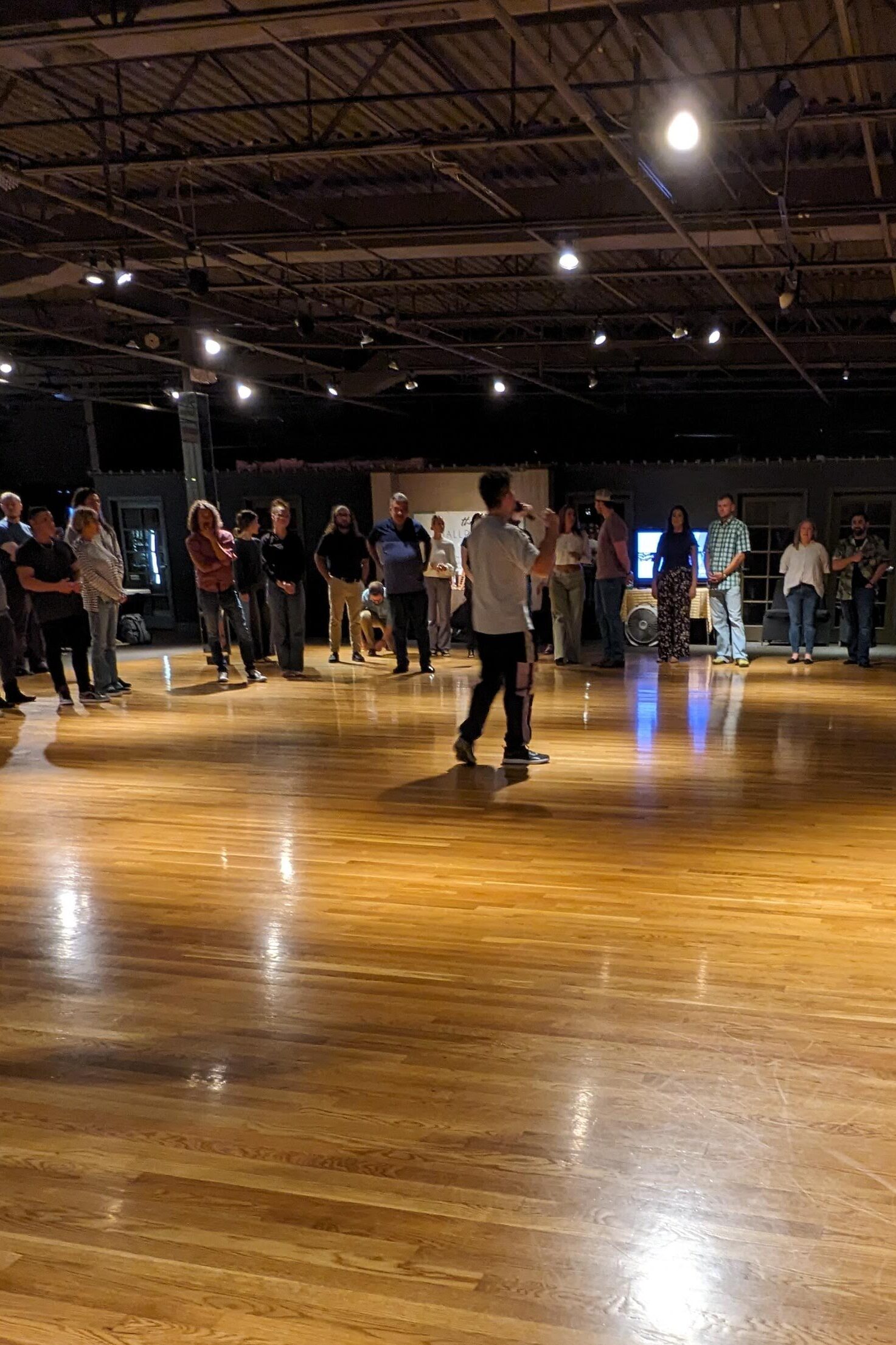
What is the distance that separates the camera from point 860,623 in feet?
31.3

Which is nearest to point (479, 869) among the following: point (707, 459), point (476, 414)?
point (707, 459)

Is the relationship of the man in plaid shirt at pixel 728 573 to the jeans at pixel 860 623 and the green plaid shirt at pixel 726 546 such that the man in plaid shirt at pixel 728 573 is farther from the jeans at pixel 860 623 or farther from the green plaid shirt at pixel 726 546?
A: the jeans at pixel 860 623

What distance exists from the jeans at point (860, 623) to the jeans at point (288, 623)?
17.0 feet

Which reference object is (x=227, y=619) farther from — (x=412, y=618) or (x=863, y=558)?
(x=863, y=558)

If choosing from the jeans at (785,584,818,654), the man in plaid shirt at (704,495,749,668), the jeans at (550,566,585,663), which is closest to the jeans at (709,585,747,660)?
the man in plaid shirt at (704,495,749,668)

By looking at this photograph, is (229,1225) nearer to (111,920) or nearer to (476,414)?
(111,920)

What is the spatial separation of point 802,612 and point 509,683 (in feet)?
17.9

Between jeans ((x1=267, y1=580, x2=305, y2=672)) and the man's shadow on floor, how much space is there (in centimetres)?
389

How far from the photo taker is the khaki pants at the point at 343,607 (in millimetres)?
9984

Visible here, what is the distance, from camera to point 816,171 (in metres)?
7.33

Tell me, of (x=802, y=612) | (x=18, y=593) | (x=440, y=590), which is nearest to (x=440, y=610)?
(x=440, y=590)

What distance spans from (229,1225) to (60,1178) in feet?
1.38

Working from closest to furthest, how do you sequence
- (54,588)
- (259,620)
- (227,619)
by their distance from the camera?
1. (54,588)
2. (227,619)
3. (259,620)

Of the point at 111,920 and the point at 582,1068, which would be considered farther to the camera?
the point at 111,920
